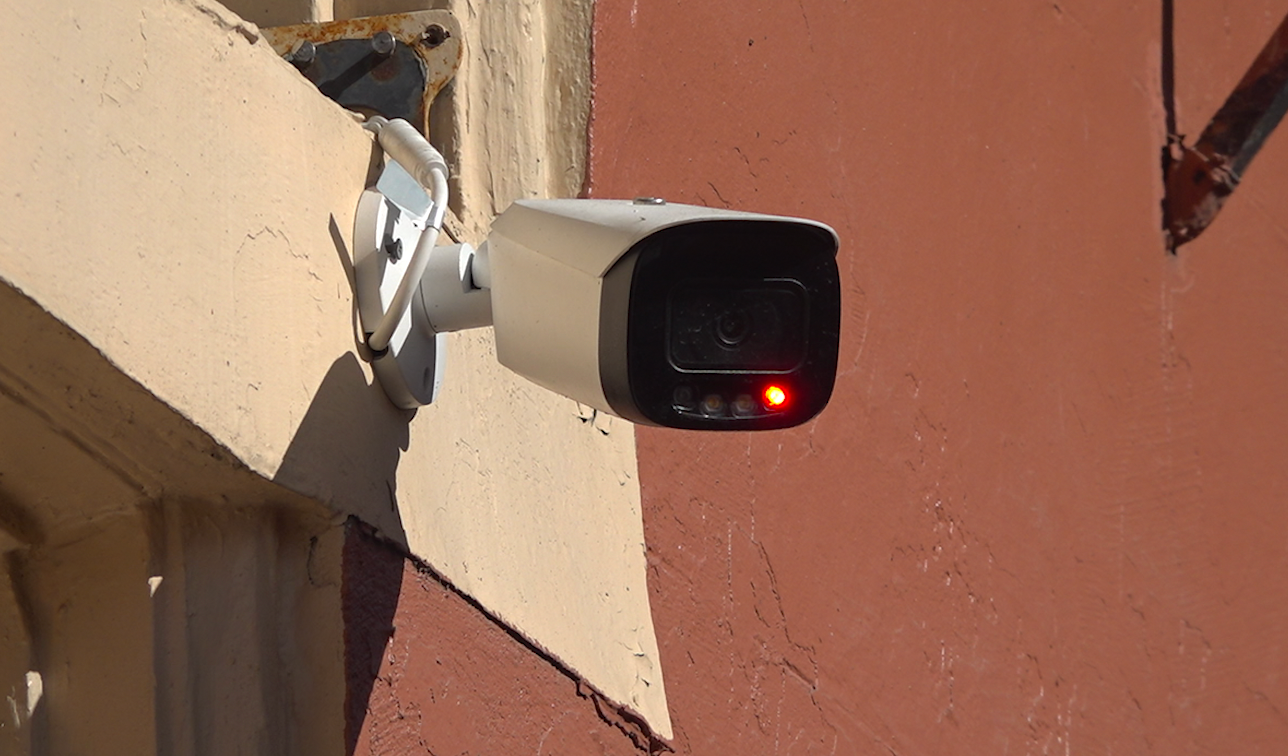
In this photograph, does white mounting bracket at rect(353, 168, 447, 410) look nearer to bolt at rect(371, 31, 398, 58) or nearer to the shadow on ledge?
the shadow on ledge

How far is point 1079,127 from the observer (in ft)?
7.84

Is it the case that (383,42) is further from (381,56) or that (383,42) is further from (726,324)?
(726,324)

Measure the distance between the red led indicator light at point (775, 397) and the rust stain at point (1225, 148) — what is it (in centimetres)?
194

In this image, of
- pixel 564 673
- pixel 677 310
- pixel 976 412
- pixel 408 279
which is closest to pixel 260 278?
pixel 408 279

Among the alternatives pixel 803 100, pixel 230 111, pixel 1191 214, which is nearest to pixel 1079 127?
pixel 1191 214

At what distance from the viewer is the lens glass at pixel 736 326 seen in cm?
82

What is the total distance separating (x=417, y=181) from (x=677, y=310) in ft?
0.92

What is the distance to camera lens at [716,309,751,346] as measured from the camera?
0.83 meters

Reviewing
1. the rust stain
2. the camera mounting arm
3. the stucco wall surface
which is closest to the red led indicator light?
the camera mounting arm

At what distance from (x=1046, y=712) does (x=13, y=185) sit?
1544 millimetres

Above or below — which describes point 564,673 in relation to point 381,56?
below

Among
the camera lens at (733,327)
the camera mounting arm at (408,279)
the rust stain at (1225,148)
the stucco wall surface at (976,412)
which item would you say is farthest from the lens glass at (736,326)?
the rust stain at (1225,148)

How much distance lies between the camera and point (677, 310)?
82cm

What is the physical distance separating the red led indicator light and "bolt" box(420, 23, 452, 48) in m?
0.45
